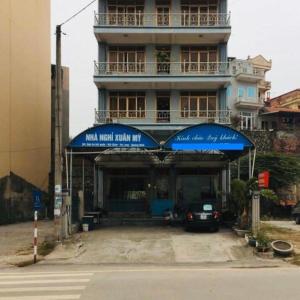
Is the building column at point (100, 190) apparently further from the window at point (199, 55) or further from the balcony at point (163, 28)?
the window at point (199, 55)

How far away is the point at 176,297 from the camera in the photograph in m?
10.7

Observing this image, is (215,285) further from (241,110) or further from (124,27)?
(241,110)

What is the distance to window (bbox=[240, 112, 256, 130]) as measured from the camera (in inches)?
2908

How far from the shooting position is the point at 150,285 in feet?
40.0

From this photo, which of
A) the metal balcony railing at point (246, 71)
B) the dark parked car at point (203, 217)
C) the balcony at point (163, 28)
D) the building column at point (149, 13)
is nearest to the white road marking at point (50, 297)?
the dark parked car at point (203, 217)

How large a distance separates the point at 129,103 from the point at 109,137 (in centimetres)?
1540

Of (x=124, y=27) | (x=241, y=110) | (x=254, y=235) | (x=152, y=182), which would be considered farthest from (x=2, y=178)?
(x=241, y=110)

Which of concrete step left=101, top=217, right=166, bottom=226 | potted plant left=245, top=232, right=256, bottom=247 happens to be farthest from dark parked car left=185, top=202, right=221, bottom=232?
concrete step left=101, top=217, right=166, bottom=226

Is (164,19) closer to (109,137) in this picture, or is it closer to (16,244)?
(109,137)

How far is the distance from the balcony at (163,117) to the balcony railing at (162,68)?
2.96 metres

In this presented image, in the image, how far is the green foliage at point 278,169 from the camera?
47.2m

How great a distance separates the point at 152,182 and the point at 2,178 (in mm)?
10663

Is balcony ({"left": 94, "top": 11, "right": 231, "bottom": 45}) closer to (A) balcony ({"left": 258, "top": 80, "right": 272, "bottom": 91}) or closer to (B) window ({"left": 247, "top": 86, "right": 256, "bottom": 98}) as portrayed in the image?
(B) window ({"left": 247, "top": 86, "right": 256, "bottom": 98})

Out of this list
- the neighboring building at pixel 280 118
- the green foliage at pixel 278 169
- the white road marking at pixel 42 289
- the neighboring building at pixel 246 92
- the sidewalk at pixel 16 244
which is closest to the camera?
the white road marking at pixel 42 289
